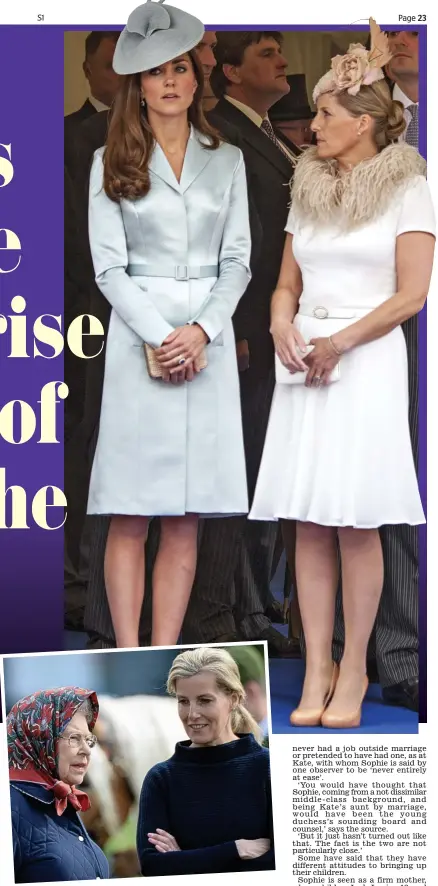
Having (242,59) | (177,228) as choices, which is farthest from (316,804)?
(242,59)

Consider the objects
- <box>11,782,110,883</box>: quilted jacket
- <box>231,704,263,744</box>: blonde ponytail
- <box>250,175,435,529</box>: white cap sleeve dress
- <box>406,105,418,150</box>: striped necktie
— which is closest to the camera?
<box>11,782,110,883</box>: quilted jacket

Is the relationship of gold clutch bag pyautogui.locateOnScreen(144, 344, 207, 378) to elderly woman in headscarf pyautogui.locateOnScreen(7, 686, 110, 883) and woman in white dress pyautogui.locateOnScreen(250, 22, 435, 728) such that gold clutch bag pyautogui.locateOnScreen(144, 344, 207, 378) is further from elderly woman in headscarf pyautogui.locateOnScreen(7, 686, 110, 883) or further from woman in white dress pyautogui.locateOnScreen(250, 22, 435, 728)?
elderly woman in headscarf pyautogui.locateOnScreen(7, 686, 110, 883)

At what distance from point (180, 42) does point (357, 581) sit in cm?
164

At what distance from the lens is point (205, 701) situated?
376 cm

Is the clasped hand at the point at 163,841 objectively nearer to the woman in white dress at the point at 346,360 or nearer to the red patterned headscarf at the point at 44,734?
the red patterned headscarf at the point at 44,734

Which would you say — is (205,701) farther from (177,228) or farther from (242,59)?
(242,59)

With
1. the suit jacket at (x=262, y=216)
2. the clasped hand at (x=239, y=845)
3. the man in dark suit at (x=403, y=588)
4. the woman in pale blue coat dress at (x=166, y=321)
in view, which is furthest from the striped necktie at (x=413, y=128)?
the clasped hand at (x=239, y=845)

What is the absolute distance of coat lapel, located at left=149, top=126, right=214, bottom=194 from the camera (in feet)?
12.9

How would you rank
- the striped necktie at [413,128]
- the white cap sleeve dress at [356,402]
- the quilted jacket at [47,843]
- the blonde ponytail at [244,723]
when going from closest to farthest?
the quilted jacket at [47,843] < the blonde ponytail at [244,723] < the white cap sleeve dress at [356,402] < the striped necktie at [413,128]

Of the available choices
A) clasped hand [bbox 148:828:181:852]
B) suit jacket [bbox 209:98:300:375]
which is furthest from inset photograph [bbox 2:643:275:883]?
suit jacket [bbox 209:98:300:375]

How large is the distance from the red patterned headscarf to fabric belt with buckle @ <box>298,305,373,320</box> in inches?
49.2

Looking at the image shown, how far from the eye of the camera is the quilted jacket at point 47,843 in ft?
12.1

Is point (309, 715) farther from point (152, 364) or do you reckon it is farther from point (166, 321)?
point (166, 321)

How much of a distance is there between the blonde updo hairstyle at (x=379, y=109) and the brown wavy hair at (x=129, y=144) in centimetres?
45
